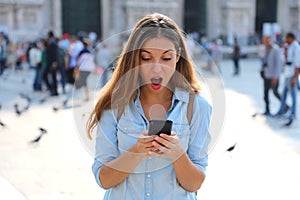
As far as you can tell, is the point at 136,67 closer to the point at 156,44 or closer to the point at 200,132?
the point at 156,44

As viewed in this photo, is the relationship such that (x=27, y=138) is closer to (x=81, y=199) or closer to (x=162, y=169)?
(x=81, y=199)

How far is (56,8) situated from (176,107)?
2084cm

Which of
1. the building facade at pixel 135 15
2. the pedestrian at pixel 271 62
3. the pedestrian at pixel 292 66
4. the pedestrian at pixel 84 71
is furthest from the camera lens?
the building facade at pixel 135 15

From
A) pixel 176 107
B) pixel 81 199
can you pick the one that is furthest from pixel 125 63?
pixel 81 199

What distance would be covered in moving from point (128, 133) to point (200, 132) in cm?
25

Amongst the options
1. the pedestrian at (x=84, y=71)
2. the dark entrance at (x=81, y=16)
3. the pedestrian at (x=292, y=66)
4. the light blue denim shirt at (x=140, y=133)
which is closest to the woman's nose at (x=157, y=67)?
the light blue denim shirt at (x=140, y=133)

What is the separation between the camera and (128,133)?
64.1 inches

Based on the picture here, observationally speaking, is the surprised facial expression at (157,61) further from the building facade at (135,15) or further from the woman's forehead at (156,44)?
the building facade at (135,15)

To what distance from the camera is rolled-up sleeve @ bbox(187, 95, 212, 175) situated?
1653 mm

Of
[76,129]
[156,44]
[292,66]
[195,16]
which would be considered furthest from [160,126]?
[195,16]

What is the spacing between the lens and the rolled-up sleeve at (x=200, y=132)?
1.65 m

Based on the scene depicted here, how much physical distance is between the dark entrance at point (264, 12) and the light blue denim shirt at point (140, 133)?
27.8 m

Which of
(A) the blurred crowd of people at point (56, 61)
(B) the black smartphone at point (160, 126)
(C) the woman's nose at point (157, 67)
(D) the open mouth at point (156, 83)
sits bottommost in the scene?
(A) the blurred crowd of people at point (56, 61)

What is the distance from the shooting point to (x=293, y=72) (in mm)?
7797
